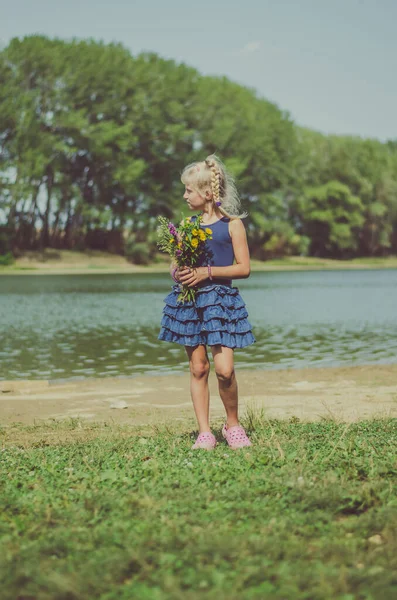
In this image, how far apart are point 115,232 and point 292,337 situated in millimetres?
44840

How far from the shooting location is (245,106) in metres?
67.7

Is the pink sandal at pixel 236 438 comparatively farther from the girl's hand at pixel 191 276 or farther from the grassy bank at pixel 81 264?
the grassy bank at pixel 81 264

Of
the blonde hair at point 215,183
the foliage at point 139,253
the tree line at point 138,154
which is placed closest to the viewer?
the blonde hair at point 215,183

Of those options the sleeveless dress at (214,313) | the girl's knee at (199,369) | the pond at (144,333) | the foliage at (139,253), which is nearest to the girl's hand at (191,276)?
the sleeveless dress at (214,313)

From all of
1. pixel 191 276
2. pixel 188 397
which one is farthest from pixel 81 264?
pixel 191 276

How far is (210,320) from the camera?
217 inches

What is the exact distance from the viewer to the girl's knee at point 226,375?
18.2 feet

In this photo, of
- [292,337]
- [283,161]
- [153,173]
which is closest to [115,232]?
[153,173]

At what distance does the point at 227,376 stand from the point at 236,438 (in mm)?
434

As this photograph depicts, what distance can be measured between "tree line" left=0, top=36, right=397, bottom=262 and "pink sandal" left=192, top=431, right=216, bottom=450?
46.5 metres

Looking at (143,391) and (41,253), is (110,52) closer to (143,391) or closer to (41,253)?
(41,253)

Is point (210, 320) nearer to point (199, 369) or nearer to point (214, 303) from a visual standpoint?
point (214, 303)

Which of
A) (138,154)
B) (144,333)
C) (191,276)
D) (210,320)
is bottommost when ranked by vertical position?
(144,333)

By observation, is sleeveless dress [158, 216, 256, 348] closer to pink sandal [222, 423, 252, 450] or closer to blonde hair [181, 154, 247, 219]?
blonde hair [181, 154, 247, 219]
